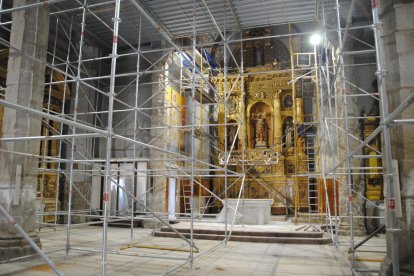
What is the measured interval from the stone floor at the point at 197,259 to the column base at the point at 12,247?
245 millimetres

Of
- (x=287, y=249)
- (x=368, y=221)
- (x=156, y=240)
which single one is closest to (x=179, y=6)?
(x=156, y=240)

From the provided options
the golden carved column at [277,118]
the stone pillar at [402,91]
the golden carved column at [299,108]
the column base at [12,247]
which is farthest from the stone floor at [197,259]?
the golden carved column at [277,118]

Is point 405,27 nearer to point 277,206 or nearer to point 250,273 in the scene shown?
point 250,273

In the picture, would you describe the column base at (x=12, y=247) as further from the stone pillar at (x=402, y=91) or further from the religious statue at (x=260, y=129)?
the religious statue at (x=260, y=129)

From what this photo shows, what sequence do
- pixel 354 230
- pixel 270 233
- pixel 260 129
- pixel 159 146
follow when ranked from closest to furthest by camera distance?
pixel 270 233, pixel 354 230, pixel 159 146, pixel 260 129

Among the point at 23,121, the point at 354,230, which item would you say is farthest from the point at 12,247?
the point at 354,230

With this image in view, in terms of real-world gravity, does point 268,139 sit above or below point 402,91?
above

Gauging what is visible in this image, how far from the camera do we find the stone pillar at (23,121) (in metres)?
7.84

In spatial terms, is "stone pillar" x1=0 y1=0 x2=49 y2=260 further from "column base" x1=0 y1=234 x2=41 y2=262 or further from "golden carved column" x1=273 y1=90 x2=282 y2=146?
"golden carved column" x1=273 y1=90 x2=282 y2=146

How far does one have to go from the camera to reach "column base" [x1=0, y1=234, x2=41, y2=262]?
7.38 metres

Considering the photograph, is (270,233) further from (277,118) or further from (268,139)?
(277,118)

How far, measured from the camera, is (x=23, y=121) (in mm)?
8180

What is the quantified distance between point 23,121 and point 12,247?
280 centimetres

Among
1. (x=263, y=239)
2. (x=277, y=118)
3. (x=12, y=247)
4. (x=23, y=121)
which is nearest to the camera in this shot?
(x=12, y=247)
